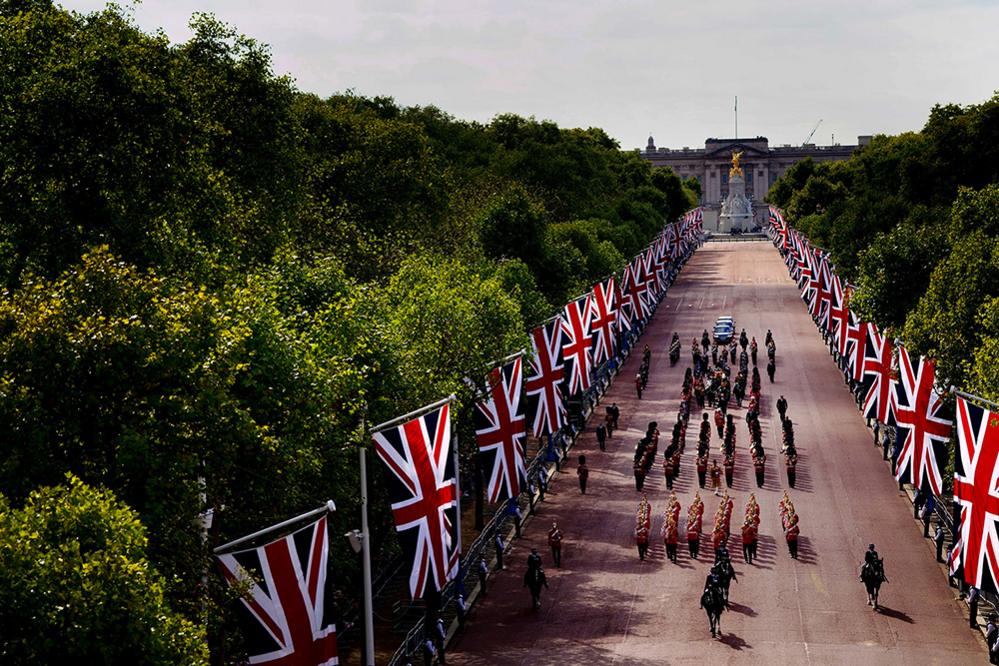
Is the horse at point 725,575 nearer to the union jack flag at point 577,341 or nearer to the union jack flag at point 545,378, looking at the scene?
the union jack flag at point 545,378

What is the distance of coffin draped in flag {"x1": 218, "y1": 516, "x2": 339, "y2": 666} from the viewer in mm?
23875

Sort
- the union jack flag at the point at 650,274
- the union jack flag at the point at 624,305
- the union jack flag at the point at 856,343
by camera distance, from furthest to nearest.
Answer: the union jack flag at the point at 650,274 → the union jack flag at the point at 624,305 → the union jack flag at the point at 856,343

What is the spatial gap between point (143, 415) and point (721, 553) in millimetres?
21433

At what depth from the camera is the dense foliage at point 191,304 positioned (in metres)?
22.3

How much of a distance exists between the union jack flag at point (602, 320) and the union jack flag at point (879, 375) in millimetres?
12863

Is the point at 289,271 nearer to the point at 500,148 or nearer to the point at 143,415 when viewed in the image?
the point at 143,415

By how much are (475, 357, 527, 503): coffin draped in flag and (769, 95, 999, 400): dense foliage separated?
12465 millimetres

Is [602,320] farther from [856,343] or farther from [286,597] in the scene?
[286,597]

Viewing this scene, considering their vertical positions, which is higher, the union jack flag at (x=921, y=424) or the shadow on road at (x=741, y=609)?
the union jack flag at (x=921, y=424)

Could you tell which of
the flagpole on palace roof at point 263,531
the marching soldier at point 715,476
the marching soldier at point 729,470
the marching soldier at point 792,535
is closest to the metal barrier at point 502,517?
the marching soldier at point 715,476

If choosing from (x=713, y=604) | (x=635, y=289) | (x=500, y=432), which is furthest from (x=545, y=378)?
(x=635, y=289)

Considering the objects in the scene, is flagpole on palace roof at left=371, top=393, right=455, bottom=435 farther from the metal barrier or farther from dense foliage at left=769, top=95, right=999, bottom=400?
dense foliage at left=769, top=95, right=999, bottom=400

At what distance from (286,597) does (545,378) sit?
26.5m

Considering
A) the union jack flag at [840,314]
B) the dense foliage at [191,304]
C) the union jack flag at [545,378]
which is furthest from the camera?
the union jack flag at [840,314]
